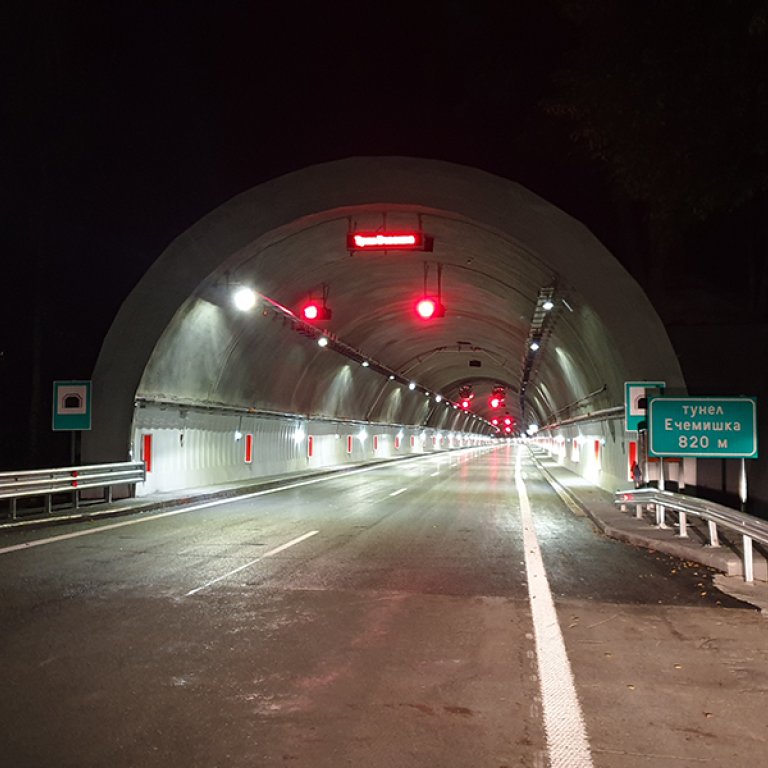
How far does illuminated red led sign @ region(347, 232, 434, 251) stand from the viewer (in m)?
16.6

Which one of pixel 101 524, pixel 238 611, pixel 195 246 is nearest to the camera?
pixel 238 611

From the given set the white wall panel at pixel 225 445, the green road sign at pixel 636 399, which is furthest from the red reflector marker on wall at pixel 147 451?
the green road sign at pixel 636 399

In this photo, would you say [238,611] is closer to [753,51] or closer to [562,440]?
[753,51]

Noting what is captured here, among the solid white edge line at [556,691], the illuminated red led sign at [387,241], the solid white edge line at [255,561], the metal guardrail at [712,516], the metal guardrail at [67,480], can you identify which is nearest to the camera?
the solid white edge line at [556,691]

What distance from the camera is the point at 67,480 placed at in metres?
16.5

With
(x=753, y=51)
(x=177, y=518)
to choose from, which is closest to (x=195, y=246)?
(x=177, y=518)

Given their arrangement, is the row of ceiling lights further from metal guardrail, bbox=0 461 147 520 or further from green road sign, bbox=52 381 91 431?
metal guardrail, bbox=0 461 147 520

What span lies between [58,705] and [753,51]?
9612 millimetres

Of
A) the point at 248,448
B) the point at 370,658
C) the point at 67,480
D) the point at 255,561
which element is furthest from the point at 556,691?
the point at 248,448

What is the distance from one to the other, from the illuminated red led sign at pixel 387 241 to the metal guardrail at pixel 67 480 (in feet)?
25.6

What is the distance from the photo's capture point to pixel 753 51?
352 inches

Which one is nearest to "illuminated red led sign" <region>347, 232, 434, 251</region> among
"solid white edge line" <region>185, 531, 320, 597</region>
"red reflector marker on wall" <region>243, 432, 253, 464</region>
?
"solid white edge line" <region>185, 531, 320, 597</region>

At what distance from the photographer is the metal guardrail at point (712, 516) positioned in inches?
373

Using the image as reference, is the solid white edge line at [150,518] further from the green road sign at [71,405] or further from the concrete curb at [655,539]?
the concrete curb at [655,539]
